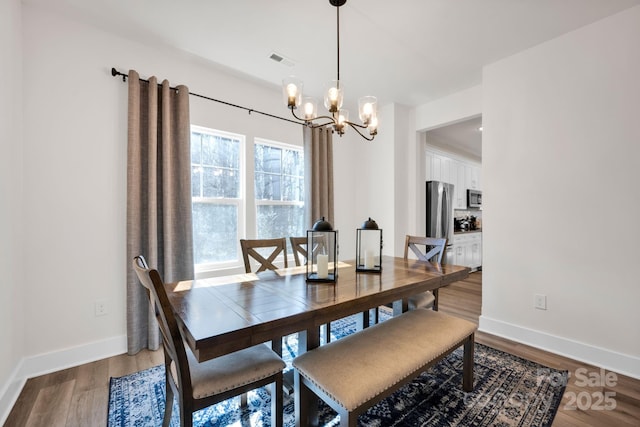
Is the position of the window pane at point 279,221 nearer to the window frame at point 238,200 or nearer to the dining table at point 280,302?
the window frame at point 238,200

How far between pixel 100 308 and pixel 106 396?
0.77m

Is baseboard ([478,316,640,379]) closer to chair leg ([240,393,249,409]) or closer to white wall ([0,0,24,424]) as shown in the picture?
chair leg ([240,393,249,409])

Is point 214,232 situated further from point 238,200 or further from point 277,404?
point 277,404

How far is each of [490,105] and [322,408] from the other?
3.10 metres

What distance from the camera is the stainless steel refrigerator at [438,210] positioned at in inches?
177

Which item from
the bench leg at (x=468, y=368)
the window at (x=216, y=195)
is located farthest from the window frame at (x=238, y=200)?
the bench leg at (x=468, y=368)

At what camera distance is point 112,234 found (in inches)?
91.7

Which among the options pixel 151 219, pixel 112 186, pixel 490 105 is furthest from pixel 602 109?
pixel 112 186

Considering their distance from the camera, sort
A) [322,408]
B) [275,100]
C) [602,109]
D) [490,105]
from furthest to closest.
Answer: [275,100] → [490,105] → [602,109] → [322,408]

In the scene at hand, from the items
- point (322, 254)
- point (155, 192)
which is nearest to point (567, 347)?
point (322, 254)

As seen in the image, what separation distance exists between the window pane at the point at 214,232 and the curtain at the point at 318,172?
3.15 feet

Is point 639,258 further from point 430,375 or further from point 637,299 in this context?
point 430,375

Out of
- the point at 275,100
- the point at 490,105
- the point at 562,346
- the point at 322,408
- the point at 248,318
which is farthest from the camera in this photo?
the point at 275,100

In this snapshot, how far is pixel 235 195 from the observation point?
312 centimetres
